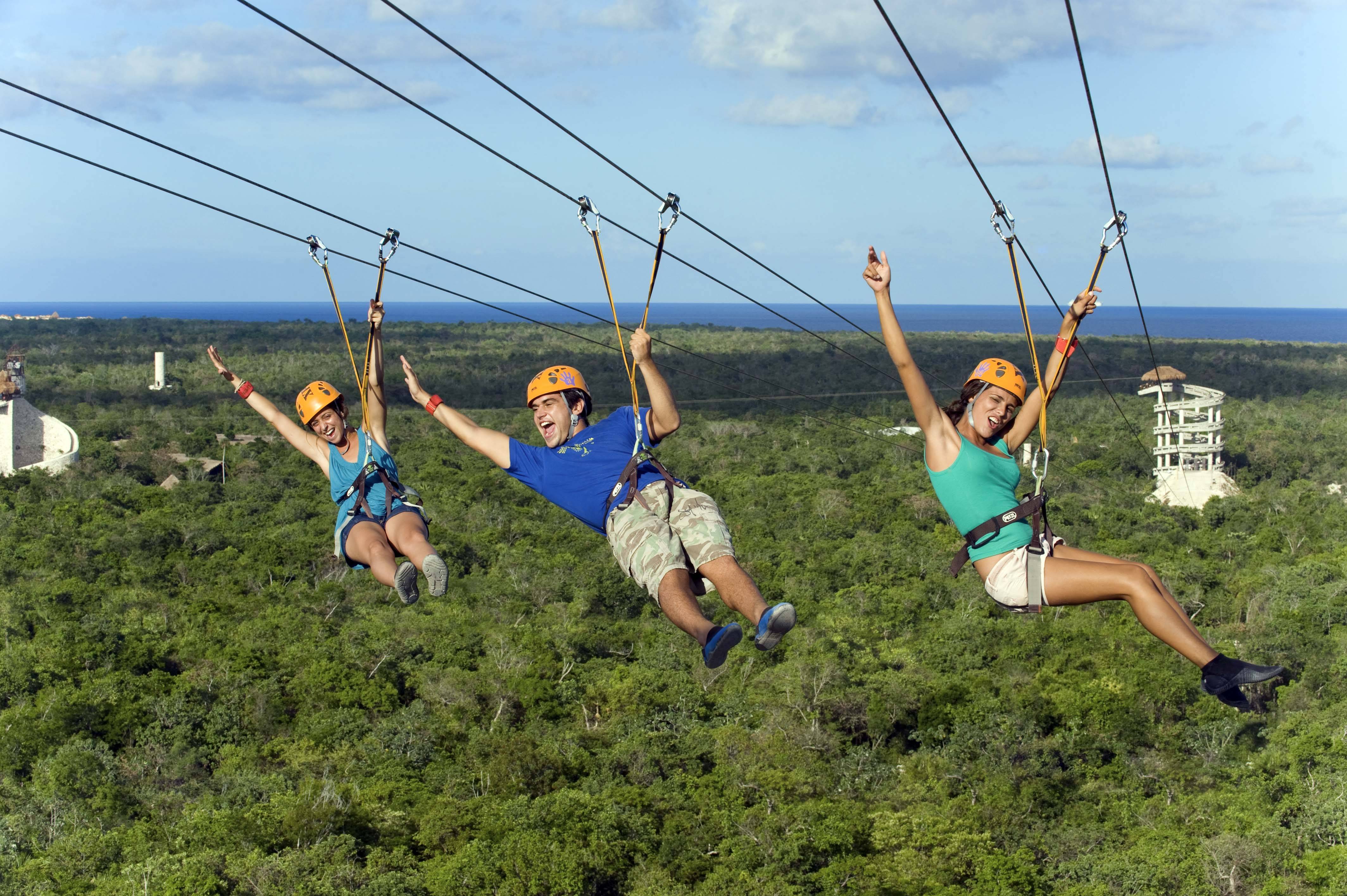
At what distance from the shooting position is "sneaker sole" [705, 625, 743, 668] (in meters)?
7.04

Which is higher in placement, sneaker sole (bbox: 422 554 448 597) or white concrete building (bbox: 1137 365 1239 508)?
sneaker sole (bbox: 422 554 448 597)

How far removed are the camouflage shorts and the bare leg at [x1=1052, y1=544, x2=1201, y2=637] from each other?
77.5 inches

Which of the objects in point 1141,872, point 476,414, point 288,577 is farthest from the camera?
point 476,414

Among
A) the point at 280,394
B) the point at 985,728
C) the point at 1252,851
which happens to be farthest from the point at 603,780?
the point at 280,394

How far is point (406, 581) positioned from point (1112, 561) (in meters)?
4.48

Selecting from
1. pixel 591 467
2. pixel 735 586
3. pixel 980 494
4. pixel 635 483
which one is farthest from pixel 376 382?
pixel 980 494

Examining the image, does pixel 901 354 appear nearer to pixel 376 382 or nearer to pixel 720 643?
pixel 720 643

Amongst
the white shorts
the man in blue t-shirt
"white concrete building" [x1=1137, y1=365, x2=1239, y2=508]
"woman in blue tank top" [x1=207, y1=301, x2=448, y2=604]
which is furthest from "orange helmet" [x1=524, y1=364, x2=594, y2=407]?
"white concrete building" [x1=1137, y1=365, x2=1239, y2=508]

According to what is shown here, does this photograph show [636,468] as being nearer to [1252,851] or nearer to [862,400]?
[1252,851]

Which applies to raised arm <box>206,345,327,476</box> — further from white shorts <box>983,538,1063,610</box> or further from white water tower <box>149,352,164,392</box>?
white water tower <box>149,352,164,392</box>

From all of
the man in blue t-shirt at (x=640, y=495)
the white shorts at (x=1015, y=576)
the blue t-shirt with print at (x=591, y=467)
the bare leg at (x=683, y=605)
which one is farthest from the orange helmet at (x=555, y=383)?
the white shorts at (x=1015, y=576)

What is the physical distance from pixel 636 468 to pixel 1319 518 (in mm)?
49696

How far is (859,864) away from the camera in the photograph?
1086 inches

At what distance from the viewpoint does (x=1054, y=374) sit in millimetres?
8094
